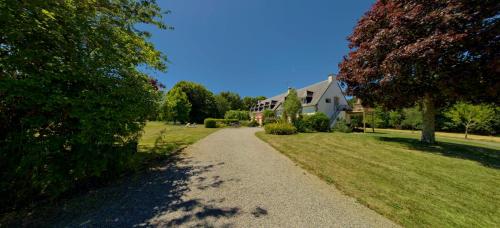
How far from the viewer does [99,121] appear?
10.5ft

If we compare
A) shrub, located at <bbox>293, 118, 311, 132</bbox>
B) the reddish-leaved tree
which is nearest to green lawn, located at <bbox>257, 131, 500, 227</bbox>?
the reddish-leaved tree

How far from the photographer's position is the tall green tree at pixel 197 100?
42.5m

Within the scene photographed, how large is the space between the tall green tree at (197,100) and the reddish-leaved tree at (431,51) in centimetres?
3872

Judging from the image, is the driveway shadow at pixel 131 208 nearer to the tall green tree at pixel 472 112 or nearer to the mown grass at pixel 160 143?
the mown grass at pixel 160 143

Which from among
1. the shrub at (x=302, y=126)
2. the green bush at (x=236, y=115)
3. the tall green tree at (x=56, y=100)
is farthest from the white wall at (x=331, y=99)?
the tall green tree at (x=56, y=100)

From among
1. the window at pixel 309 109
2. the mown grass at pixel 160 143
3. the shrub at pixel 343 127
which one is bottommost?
the mown grass at pixel 160 143

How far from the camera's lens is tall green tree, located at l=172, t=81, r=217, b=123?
42.5 meters

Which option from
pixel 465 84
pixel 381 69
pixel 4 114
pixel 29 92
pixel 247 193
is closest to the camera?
A: pixel 29 92

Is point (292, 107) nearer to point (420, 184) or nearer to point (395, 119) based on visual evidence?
point (420, 184)

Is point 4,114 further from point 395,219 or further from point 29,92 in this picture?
point 395,219

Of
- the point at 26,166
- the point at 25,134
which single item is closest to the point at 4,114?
the point at 25,134

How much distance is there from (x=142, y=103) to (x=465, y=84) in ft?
38.8

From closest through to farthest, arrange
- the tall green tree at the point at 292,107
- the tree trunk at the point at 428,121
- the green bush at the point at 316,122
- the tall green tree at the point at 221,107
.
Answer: the tree trunk at the point at 428,121, the green bush at the point at 316,122, the tall green tree at the point at 292,107, the tall green tree at the point at 221,107

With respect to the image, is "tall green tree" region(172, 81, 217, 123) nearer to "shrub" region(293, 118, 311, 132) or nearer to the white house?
the white house
